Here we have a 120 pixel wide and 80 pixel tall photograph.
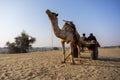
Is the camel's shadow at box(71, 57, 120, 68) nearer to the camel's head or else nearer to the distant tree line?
the camel's head

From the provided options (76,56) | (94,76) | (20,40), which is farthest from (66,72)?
(20,40)

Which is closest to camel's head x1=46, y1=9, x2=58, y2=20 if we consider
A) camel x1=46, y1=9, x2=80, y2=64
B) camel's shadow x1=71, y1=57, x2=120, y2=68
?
camel x1=46, y1=9, x2=80, y2=64

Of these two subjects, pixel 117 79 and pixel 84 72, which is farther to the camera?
pixel 84 72

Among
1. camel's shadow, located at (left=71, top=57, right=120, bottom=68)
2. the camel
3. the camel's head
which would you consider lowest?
camel's shadow, located at (left=71, top=57, right=120, bottom=68)

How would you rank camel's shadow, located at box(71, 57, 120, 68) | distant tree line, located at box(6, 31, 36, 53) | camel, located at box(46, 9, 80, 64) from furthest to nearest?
distant tree line, located at box(6, 31, 36, 53) → camel's shadow, located at box(71, 57, 120, 68) → camel, located at box(46, 9, 80, 64)

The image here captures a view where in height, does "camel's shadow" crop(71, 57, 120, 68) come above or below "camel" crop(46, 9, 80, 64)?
below

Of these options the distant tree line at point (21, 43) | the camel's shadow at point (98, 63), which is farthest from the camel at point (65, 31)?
the distant tree line at point (21, 43)

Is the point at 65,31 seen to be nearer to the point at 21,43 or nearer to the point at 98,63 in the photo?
the point at 98,63

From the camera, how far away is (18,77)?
343 inches

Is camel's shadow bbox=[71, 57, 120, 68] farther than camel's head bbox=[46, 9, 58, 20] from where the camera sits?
Yes

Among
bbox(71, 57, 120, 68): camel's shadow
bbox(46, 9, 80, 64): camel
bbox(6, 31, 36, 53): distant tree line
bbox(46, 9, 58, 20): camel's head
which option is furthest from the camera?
bbox(6, 31, 36, 53): distant tree line

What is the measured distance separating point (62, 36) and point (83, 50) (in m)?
3.69

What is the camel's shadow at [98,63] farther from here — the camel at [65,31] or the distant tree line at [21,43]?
the distant tree line at [21,43]

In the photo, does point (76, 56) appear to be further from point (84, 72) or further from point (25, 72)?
point (25, 72)
